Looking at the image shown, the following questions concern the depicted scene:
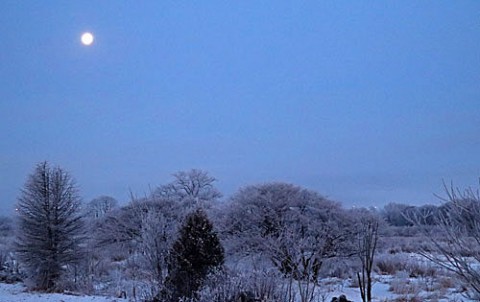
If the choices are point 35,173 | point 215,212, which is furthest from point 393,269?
point 35,173

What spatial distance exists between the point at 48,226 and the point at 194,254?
1175 centimetres

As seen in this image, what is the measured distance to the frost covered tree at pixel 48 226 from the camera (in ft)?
69.2

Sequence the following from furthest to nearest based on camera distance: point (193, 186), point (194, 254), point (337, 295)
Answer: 1. point (193, 186)
2. point (337, 295)
3. point (194, 254)

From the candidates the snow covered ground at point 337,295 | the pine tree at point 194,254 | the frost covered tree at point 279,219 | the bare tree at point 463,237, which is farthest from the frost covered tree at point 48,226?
the bare tree at point 463,237

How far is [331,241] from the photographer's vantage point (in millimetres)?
21281

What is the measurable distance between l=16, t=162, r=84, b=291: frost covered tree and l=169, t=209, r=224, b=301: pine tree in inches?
396

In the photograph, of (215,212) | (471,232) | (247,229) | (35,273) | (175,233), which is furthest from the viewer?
(215,212)

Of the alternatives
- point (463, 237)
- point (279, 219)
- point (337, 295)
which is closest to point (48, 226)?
point (279, 219)

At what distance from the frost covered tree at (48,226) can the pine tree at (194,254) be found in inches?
396

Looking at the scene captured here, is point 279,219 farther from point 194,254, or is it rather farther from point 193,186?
point 193,186

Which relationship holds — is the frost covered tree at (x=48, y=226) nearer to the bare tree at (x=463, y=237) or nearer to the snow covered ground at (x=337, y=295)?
the snow covered ground at (x=337, y=295)

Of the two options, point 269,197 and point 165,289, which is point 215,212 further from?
point 165,289

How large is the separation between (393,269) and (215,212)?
9273 mm

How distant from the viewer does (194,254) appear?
13031 millimetres
